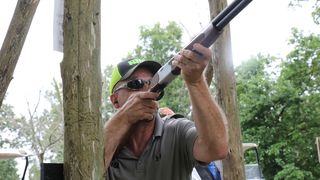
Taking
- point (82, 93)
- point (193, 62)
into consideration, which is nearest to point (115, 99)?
point (82, 93)

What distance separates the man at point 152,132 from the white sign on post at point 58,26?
1.08 feet

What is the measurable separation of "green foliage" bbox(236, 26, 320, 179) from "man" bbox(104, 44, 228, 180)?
14432 millimetres

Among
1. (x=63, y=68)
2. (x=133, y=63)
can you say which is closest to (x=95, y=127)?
(x=63, y=68)

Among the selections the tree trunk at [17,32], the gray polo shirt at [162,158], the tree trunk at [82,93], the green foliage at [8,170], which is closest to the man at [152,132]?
the gray polo shirt at [162,158]

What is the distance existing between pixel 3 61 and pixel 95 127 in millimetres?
2046

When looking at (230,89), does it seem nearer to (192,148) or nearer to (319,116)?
(192,148)

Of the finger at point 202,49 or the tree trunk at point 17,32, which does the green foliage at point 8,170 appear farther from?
the finger at point 202,49

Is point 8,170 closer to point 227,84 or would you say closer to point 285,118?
point 285,118

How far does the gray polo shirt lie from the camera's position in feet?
5.90

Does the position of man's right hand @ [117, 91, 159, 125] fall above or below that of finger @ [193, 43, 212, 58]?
below

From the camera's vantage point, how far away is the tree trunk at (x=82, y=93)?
1500 millimetres

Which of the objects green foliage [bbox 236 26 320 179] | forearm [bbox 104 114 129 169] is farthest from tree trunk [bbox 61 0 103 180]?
green foliage [bbox 236 26 320 179]

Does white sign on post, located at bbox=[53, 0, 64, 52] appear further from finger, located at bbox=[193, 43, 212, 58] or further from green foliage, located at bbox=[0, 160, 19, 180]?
green foliage, located at bbox=[0, 160, 19, 180]

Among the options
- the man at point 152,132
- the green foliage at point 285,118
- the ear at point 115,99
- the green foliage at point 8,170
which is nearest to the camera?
the man at point 152,132
